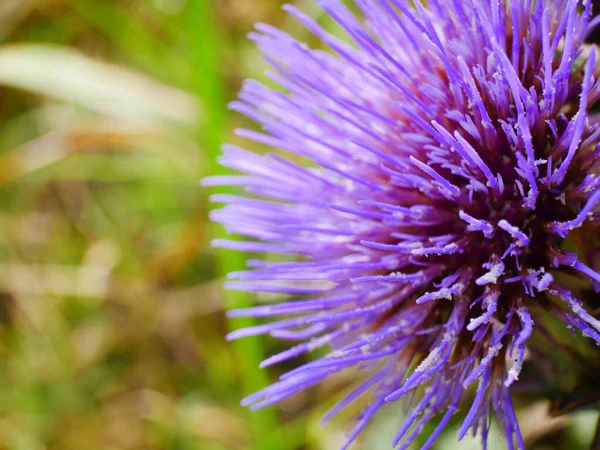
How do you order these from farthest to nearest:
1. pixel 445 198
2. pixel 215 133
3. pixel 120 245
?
pixel 120 245 < pixel 215 133 < pixel 445 198

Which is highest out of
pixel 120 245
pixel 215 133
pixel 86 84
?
pixel 86 84

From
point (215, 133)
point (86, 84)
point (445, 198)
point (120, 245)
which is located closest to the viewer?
point (445, 198)

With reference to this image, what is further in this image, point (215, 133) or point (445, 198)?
point (215, 133)

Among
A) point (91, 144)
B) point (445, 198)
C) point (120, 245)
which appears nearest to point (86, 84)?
point (91, 144)

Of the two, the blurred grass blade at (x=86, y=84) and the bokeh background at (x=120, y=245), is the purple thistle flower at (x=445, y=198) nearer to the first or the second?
the bokeh background at (x=120, y=245)

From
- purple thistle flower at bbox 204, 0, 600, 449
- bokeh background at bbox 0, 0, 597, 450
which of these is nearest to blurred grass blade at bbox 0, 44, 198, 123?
bokeh background at bbox 0, 0, 597, 450

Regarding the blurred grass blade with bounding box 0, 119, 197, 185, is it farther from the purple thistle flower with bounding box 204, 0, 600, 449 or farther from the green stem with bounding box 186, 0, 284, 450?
the purple thistle flower with bounding box 204, 0, 600, 449

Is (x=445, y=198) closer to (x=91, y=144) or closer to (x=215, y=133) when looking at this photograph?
(x=215, y=133)

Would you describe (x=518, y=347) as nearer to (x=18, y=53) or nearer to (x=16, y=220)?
(x=18, y=53)
